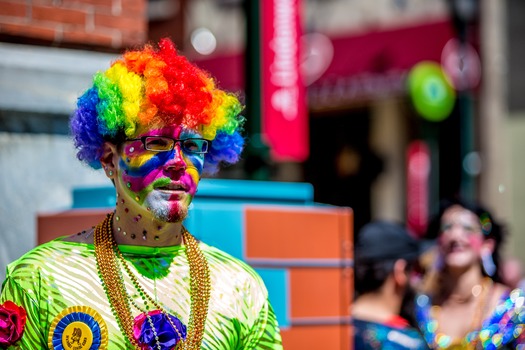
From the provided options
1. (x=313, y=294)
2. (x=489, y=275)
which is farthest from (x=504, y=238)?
(x=313, y=294)

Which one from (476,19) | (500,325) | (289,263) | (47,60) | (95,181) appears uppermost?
(476,19)

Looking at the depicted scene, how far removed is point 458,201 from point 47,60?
2.40 metres

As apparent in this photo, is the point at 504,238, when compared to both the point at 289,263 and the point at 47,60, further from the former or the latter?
the point at 47,60

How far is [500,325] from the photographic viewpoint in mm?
5078

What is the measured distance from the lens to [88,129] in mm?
2930

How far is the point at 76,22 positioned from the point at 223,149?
215cm

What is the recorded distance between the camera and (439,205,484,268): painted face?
5453mm

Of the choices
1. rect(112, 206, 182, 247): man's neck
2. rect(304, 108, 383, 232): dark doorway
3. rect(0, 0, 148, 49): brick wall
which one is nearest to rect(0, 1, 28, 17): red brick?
rect(0, 0, 148, 49): brick wall

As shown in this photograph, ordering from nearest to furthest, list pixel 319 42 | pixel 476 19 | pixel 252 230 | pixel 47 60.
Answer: pixel 252 230
pixel 47 60
pixel 476 19
pixel 319 42

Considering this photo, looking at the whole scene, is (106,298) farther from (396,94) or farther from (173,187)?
(396,94)

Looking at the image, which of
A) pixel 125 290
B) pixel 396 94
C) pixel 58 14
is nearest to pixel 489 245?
pixel 58 14

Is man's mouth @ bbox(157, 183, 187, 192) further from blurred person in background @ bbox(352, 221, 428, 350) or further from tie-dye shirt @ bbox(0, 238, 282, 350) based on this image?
blurred person in background @ bbox(352, 221, 428, 350)

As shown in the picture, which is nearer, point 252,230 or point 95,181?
point 252,230

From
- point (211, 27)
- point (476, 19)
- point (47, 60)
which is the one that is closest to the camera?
point (47, 60)
